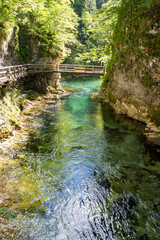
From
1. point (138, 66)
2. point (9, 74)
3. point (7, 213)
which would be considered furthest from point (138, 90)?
point (7, 213)

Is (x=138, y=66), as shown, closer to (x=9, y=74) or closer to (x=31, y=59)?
(x=9, y=74)

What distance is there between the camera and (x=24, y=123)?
1303cm

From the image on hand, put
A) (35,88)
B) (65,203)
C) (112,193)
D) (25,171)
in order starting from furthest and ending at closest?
(35,88) → (25,171) → (112,193) → (65,203)

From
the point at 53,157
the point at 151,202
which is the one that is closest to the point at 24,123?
the point at 53,157

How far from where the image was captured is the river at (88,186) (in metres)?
5.41

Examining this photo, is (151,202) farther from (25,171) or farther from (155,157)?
(25,171)

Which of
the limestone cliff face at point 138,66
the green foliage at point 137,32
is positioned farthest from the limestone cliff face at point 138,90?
the green foliage at point 137,32

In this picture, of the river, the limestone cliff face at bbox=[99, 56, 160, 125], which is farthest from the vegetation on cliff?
the river

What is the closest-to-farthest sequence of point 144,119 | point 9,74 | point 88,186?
point 88,186
point 9,74
point 144,119

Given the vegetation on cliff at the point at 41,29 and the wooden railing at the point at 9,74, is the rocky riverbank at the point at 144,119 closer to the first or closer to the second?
the vegetation on cliff at the point at 41,29

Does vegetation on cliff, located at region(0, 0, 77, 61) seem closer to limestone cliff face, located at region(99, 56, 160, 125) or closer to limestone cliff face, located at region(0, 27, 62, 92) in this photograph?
limestone cliff face, located at region(0, 27, 62, 92)

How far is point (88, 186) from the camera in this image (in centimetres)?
723

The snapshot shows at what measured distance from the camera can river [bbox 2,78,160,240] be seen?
541 cm

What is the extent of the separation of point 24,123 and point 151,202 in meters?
9.69
